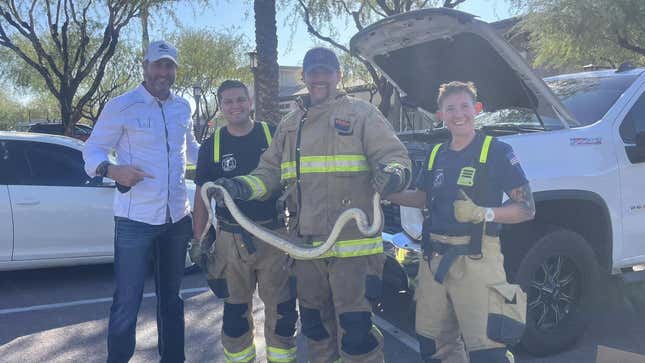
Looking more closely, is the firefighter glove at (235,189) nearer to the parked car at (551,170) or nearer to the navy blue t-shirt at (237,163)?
the navy blue t-shirt at (237,163)

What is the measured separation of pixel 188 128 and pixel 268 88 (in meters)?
6.08

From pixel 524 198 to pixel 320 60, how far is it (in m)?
1.23

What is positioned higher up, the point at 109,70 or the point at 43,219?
the point at 109,70

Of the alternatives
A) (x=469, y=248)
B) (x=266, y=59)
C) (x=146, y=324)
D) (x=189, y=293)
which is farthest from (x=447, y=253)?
(x=266, y=59)

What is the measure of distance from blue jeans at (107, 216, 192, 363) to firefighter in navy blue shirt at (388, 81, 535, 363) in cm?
154

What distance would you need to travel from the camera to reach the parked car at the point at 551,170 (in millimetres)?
3594

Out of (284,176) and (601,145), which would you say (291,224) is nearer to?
(284,176)

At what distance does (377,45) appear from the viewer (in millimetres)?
4199

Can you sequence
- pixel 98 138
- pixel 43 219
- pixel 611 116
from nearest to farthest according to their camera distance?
pixel 98 138 → pixel 611 116 → pixel 43 219

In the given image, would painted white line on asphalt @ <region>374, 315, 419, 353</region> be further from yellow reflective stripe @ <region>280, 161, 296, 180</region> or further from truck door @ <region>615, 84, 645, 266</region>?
yellow reflective stripe @ <region>280, 161, 296, 180</region>

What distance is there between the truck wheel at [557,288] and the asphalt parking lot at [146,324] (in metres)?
0.17

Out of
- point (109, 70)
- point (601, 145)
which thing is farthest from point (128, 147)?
point (109, 70)

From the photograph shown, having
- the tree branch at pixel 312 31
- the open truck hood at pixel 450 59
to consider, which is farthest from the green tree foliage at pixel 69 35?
the open truck hood at pixel 450 59

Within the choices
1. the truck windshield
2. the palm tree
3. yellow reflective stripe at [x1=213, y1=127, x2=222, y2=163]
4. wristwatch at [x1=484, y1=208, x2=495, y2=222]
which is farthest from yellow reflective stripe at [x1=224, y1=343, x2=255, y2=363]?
the palm tree
